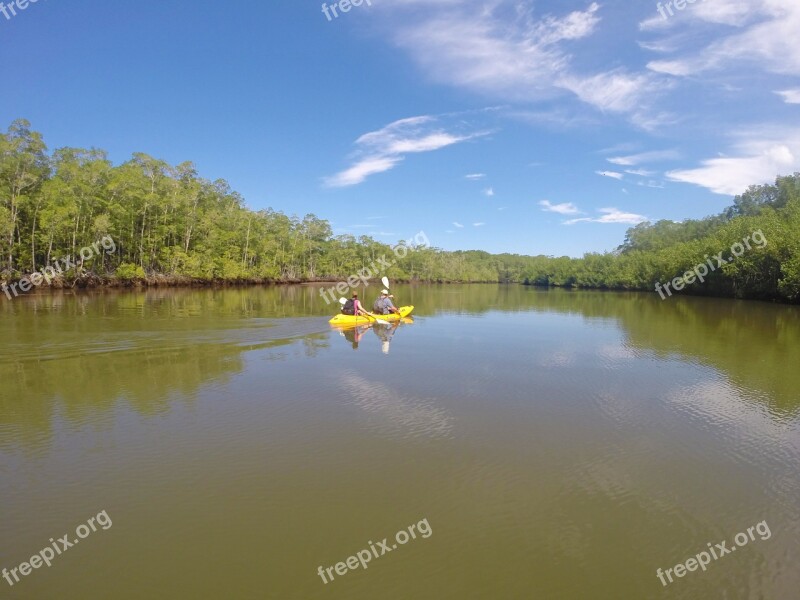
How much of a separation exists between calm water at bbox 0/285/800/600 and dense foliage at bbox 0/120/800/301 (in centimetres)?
2741

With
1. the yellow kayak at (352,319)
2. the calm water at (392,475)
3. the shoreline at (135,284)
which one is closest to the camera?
the calm water at (392,475)

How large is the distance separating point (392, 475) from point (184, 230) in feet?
161

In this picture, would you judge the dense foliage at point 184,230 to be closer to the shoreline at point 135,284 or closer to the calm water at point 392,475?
the shoreline at point 135,284

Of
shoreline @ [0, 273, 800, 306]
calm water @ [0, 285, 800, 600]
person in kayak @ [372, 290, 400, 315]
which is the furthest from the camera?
shoreline @ [0, 273, 800, 306]

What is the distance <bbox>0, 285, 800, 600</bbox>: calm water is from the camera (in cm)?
368

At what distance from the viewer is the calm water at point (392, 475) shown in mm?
3676

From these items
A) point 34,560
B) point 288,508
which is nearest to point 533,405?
point 288,508

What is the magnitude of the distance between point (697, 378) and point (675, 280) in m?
49.8

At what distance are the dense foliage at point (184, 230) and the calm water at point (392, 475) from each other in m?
27.4

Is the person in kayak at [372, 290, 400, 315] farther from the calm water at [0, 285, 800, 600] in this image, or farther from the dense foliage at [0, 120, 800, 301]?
the dense foliage at [0, 120, 800, 301]

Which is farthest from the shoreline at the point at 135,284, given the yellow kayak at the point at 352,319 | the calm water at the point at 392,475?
the calm water at the point at 392,475

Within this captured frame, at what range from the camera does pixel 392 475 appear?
5.32 meters

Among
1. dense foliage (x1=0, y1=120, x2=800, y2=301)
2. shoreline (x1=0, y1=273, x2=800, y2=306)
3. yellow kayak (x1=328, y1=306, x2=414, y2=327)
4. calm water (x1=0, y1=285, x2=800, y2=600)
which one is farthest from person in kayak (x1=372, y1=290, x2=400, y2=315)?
dense foliage (x1=0, y1=120, x2=800, y2=301)

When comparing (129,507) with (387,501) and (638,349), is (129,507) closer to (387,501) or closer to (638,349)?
(387,501)
